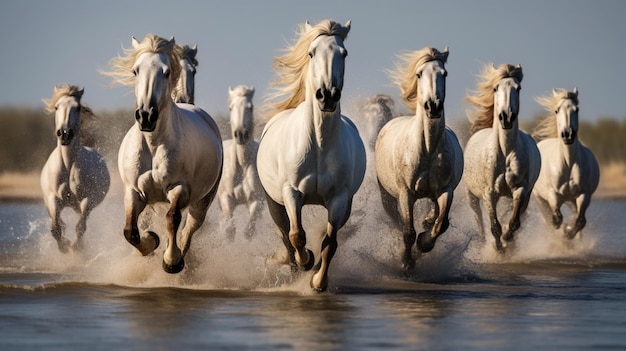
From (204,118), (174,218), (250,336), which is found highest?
(204,118)

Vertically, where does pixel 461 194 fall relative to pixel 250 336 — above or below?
above

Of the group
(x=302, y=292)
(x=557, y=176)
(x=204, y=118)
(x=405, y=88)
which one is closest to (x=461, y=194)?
(x=557, y=176)

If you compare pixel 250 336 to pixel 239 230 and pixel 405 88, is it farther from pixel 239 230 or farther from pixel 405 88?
pixel 239 230

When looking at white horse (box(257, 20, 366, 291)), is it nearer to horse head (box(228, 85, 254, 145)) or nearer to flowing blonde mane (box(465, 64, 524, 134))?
flowing blonde mane (box(465, 64, 524, 134))

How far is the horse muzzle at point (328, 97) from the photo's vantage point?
10836mm

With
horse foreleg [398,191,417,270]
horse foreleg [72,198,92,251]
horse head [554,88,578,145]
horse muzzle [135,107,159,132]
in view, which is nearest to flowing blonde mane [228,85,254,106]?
horse foreleg [72,198,92,251]

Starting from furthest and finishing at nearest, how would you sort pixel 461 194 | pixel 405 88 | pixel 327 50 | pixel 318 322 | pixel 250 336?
1. pixel 461 194
2. pixel 405 88
3. pixel 327 50
4. pixel 318 322
5. pixel 250 336

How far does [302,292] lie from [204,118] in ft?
8.64

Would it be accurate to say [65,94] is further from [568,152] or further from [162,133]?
[568,152]

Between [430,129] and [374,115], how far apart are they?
4938 mm

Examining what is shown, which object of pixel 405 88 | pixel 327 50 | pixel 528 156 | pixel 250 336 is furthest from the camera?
pixel 528 156

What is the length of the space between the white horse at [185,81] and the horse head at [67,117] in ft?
5.13

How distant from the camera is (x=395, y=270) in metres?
13.8

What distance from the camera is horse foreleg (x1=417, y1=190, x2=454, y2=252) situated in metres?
13.5
